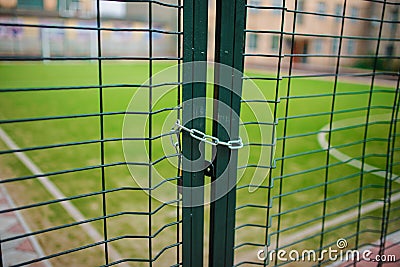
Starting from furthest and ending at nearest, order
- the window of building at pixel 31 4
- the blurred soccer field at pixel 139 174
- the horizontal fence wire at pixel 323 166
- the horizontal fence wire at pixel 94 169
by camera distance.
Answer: the window of building at pixel 31 4
the blurred soccer field at pixel 139 174
the horizontal fence wire at pixel 323 166
the horizontal fence wire at pixel 94 169

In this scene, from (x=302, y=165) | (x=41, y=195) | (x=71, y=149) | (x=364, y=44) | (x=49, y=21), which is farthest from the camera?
(x=49, y=21)

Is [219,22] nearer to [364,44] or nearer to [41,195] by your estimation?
[41,195]

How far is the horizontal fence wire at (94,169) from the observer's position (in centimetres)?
104

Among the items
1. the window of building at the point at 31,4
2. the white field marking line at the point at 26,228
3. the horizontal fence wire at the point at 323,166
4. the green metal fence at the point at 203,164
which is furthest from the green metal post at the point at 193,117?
the window of building at the point at 31,4

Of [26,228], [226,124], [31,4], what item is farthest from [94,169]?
[31,4]

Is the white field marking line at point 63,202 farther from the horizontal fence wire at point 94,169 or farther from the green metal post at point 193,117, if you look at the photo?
the green metal post at point 193,117

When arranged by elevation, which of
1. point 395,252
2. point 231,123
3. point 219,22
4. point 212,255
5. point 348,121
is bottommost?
point 348,121

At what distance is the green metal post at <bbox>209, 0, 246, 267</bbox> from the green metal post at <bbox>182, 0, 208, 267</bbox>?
5 cm

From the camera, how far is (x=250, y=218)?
3010mm

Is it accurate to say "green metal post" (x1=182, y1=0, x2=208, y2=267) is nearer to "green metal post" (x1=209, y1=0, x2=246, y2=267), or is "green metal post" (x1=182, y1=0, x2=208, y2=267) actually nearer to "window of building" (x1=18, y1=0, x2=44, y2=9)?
"green metal post" (x1=209, y1=0, x2=246, y2=267)

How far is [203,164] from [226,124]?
0.51ft

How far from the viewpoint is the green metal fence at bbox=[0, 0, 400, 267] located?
1145 mm

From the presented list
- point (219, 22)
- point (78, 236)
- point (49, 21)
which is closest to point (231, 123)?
point (219, 22)

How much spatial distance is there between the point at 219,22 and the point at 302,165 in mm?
3784
